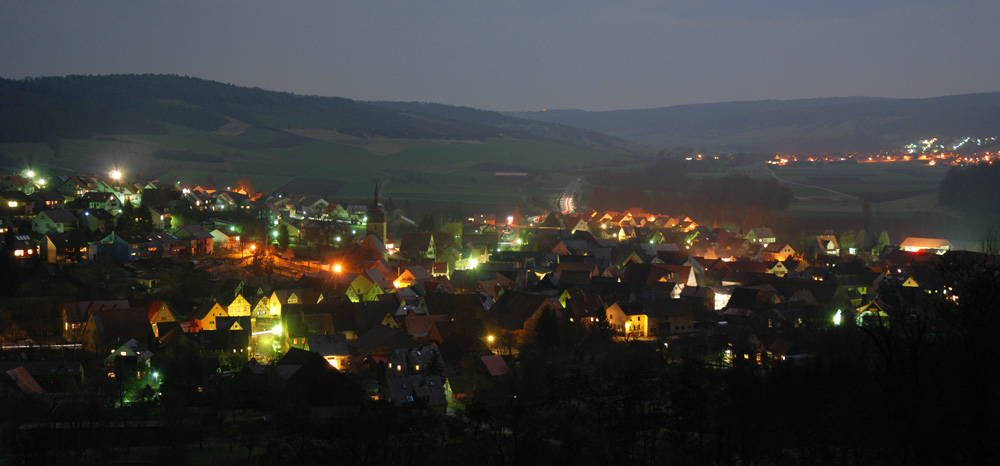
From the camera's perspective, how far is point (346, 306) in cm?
2475

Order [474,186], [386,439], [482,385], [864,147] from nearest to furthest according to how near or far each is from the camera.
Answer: [386,439], [482,385], [474,186], [864,147]

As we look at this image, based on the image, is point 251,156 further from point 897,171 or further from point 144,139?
point 897,171

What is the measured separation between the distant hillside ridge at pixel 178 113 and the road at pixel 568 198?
33319 mm

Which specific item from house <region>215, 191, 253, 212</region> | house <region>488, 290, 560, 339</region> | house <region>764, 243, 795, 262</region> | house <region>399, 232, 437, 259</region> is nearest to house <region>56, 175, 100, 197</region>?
house <region>215, 191, 253, 212</region>

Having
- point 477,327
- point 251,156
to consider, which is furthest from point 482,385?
point 251,156

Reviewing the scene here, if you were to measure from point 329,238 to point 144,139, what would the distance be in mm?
43524

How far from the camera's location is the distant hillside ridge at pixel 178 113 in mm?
67188

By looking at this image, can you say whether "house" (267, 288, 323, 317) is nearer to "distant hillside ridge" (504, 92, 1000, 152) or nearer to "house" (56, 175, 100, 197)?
"house" (56, 175, 100, 197)

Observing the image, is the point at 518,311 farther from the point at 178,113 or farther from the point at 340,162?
the point at 178,113

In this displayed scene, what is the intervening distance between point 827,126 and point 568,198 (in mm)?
98776

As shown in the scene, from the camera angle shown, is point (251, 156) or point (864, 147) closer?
point (251, 156)

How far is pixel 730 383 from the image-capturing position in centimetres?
1516

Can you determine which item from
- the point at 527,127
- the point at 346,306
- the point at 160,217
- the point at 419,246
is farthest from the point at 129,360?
the point at 527,127

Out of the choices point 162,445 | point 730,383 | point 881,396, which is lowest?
point 162,445
